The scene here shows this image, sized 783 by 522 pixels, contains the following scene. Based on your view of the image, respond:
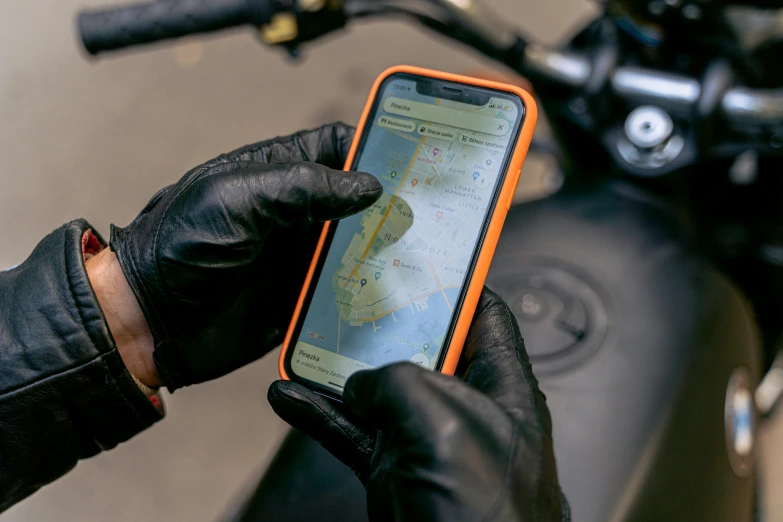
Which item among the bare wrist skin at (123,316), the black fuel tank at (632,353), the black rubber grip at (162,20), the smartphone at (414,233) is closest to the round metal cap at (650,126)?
the black fuel tank at (632,353)

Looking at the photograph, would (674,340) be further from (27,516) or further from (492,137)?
(27,516)

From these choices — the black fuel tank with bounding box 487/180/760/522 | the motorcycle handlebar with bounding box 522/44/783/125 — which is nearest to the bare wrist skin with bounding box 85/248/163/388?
the black fuel tank with bounding box 487/180/760/522

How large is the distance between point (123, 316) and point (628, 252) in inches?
22.2

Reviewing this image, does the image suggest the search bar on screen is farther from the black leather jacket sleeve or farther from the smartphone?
the black leather jacket sleeve

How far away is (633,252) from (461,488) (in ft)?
1.38

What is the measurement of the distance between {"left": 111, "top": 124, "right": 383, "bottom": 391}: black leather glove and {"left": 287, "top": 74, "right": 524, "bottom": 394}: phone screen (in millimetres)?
47

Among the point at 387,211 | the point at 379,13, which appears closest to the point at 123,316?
the point at 387,211

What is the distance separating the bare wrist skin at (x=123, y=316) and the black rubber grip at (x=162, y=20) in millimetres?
257

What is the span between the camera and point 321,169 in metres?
0.54

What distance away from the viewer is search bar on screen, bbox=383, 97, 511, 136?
557 millimetres

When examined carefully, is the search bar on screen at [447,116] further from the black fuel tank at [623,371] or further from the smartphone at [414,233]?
the black fuel tank at [623,371]

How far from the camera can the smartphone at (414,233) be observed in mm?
542

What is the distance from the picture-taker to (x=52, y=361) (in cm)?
54

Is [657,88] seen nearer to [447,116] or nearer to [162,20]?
[447,116]
